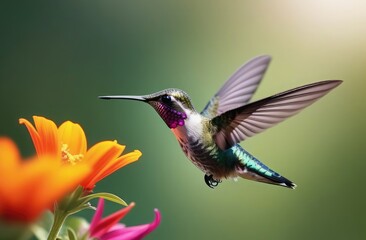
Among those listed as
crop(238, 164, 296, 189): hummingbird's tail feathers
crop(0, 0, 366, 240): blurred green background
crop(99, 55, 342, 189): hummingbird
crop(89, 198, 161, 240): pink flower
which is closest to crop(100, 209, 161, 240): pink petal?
crop(89, 198, 161, 240): pink flower

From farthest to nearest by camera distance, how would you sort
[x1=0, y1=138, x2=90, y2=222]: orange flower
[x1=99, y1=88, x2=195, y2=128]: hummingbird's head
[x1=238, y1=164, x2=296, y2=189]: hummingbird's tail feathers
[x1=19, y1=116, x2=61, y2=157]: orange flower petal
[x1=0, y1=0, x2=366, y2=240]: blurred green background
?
[x1=0, y1=0, x2=366, y2=240]: blurred green background, [x1=238, y1=164, x2=296, y2=189]: hummingbird's tail feathers, [x1=99, y1=88, x2=195, y2=128]: hummingbird's head, [x1=19, y1=116, x2=61, y2=157]: orange flower petal, [x1=0, y1=138, x2=90, y2=222]: orange flower

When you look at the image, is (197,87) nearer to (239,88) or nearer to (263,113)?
(239,88)

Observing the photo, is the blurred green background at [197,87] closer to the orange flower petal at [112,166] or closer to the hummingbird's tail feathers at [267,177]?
the hummingbird's tail feathers at [267,177]

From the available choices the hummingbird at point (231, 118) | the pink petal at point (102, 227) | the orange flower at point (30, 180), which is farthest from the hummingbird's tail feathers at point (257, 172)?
the orange flower at point (30, 180)

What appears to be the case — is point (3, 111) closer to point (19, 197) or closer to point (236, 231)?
point (236, 231)

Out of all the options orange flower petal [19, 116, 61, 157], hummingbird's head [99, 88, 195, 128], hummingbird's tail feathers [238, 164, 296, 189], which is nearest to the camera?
orange flower petal [19, 116, 61, 157]

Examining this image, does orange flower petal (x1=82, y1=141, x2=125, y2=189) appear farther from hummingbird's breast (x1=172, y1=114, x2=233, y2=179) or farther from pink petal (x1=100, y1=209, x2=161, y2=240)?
hummingbird's breast (x1=172, y1=114, x2=233, y2=179)
